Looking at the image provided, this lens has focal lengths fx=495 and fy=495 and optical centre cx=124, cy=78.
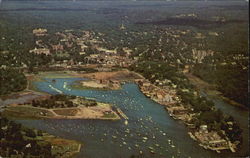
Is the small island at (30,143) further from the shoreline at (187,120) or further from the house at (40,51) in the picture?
the shoreline at (187,120)

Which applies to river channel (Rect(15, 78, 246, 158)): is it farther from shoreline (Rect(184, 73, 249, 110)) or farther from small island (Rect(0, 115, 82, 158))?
shoreline (Rect(184, 73, 249, 110))

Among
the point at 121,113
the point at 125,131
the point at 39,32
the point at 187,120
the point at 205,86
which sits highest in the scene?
the point at 39,32

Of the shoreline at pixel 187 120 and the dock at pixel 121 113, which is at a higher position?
the dock at pixel 121 113

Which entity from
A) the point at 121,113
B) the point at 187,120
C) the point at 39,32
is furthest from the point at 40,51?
the point at 187,120

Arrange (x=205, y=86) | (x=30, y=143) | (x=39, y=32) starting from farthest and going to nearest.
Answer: (x=205, y=86) → (x=39, y=32) → (x=30, y=143)

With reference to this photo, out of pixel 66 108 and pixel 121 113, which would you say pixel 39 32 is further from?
pixel 121 113

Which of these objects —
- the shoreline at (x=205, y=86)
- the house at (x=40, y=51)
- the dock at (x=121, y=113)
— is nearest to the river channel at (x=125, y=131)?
the dock at (x=121, y=113)

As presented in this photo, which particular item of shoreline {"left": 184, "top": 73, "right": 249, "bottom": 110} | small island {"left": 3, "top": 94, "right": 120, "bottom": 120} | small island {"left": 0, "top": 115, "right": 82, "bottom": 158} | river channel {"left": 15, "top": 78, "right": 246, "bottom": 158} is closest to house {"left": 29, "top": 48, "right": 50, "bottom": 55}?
river channel {"left": 15, "top": 78, "right": 246, "bottom": 158}

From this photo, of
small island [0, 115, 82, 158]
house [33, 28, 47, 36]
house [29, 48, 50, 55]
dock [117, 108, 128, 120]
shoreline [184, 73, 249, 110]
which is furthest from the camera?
shoreline [184, 73, 249, 110]

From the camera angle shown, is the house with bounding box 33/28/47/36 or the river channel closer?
the river channel

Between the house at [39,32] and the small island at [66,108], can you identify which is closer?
the small island at [66,108]

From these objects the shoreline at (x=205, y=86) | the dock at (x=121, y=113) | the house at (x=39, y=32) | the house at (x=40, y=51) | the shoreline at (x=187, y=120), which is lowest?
the shoreline at (x=187, y=120)

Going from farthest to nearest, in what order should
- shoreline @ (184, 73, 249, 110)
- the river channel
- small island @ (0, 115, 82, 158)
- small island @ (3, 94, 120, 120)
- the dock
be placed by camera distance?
shoreline @ (184, 73, 249, 110) → the dock → small island @ (3, 94, 120, 120) → the river channel → small island @ (0, 115, 82, 158)

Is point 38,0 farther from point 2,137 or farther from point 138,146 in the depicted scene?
point 138,146
